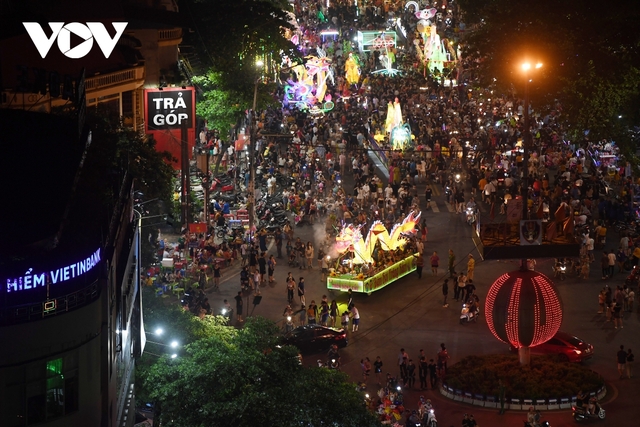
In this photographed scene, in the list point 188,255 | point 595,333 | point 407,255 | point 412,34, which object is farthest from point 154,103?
point 412,34

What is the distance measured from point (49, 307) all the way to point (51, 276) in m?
0.50

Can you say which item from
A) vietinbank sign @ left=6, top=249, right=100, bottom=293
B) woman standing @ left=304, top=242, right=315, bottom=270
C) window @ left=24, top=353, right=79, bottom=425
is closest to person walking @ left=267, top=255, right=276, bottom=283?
woman standing @ left=304, top=242, right=315, bottom=270

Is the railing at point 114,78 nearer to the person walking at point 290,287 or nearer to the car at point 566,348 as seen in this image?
the person walking at point 290,287

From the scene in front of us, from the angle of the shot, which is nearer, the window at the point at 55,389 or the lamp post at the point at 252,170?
the window at the point at 55,389

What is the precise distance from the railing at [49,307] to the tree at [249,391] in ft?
17.6

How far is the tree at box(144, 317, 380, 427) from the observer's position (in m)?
22.8

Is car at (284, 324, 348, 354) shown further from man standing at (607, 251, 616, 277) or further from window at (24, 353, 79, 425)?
window at (24, 353, 79, 425)

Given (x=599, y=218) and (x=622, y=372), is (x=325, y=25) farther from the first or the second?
(x=622, y=372)

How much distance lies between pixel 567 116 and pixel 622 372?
16150mm

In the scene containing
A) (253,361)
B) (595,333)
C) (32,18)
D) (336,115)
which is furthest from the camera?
(336,115)

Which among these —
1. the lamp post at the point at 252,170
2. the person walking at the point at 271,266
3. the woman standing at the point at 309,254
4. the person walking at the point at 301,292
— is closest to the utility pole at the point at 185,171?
the lamp post at the point at 252,170

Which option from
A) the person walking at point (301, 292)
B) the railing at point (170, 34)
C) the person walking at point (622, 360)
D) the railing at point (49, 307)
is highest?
the railing at point (170, 34)

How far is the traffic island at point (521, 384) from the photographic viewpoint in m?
32.6

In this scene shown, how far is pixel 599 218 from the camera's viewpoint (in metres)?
48.7
